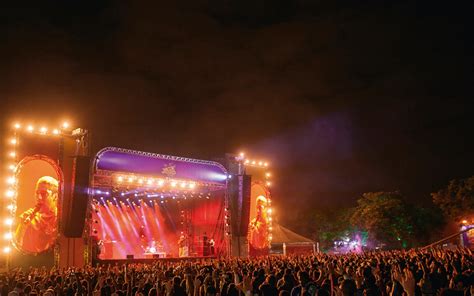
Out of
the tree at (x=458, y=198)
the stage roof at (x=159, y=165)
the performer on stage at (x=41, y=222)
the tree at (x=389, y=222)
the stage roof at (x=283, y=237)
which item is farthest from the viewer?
the tree at (x=389, y=222)

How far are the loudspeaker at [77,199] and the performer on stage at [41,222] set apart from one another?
0.74m

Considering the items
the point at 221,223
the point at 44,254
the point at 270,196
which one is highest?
the point at 270,196

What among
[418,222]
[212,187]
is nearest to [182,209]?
[212,187]

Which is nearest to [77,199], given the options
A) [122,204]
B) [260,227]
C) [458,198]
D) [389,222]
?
[122,204]

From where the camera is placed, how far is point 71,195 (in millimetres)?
18406

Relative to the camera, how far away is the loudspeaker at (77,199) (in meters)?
18.3

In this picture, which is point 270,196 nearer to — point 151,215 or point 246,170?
point 246,170

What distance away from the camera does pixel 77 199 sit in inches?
723

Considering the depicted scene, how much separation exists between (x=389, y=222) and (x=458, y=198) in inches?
253

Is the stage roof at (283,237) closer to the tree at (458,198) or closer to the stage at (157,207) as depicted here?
the stage at (157,207)

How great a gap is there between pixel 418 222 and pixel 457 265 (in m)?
39.6

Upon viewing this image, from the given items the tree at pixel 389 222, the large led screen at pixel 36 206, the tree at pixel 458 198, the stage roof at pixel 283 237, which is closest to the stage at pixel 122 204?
the large led screen at pixel 36 206

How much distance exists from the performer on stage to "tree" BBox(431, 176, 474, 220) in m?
34.9

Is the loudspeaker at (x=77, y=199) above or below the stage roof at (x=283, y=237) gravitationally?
above
